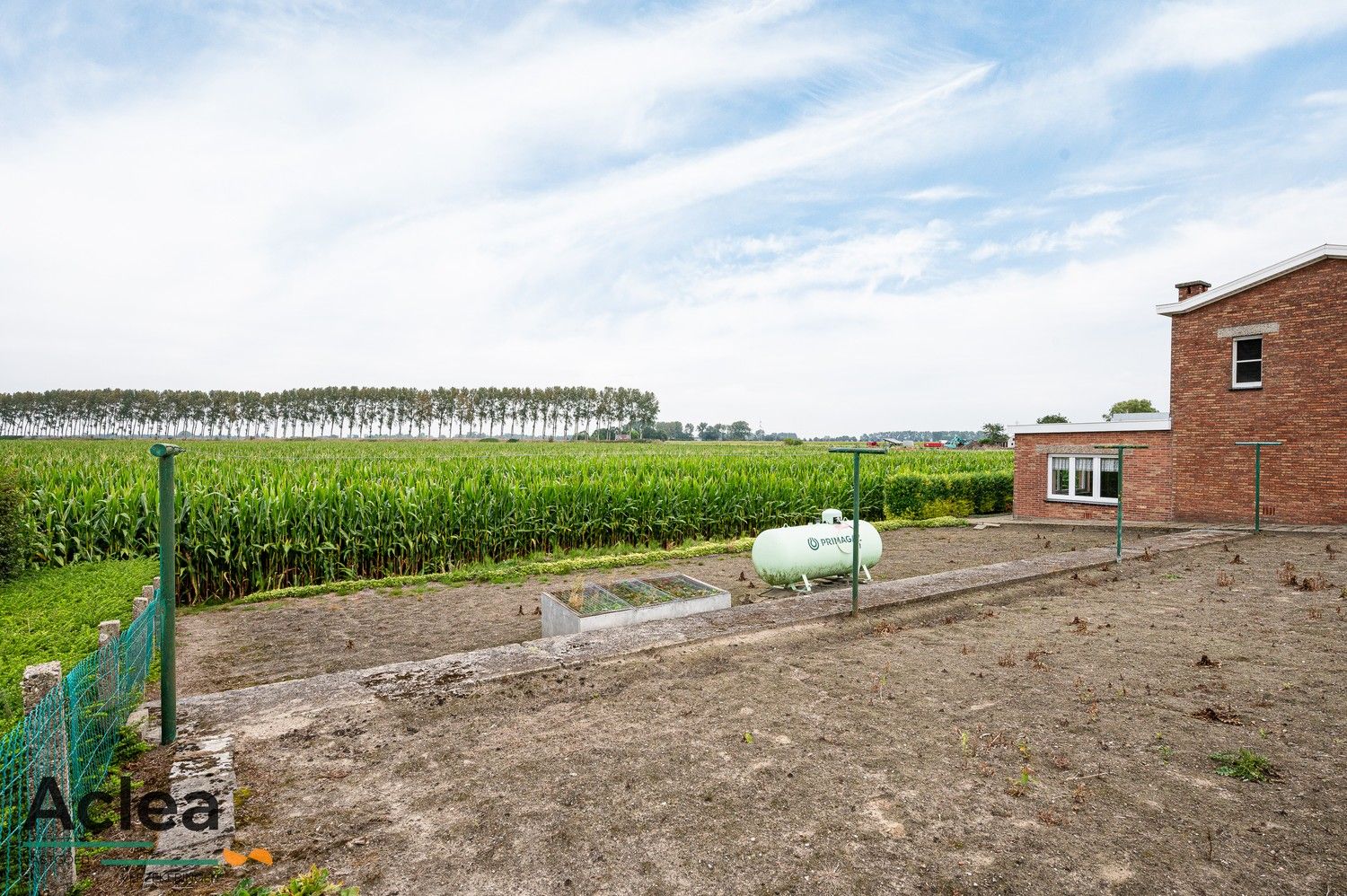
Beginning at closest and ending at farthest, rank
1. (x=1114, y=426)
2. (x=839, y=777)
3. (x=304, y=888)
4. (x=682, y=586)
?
(x=304, y=888) < (x=839, y=777) < (x=682, y=586) < (x=1114, y=426)

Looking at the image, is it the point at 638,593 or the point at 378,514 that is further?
the point at 378,514

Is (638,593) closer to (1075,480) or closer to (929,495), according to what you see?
(929,495)

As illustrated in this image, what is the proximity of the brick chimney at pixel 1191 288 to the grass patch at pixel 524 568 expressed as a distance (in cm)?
1502

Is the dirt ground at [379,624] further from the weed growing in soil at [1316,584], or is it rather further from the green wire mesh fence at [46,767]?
the weed growing in soil at [1316,584]

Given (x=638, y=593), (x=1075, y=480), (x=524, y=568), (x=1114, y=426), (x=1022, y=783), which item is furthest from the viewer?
(x=1075, y=480)

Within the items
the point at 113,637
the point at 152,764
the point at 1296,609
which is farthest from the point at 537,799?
the point at 1296,609

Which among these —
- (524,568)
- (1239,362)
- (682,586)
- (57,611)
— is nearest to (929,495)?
(1239,362)

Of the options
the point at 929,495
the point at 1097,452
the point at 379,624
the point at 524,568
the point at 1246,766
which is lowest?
the point at 379,624

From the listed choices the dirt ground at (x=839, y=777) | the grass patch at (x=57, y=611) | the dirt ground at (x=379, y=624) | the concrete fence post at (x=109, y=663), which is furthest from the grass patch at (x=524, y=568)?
the concrete fence post at (x=109, y=663)

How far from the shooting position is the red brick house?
17.0m

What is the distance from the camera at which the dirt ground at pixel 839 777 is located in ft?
11.9

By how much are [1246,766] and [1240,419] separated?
1816cm

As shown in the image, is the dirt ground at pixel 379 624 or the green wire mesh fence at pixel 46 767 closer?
the green wire mesh fence at pixel 46 767

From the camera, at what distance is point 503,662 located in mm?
6766
